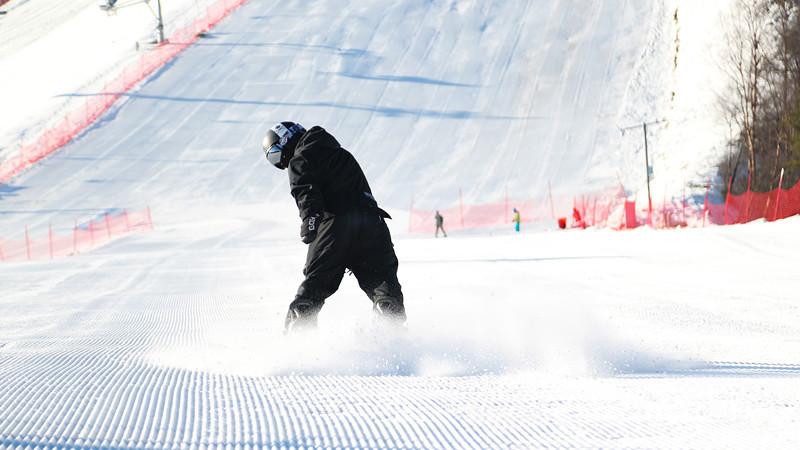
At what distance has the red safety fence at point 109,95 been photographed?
45625 millimetres

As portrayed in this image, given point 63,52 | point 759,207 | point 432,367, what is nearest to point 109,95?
point 63,52

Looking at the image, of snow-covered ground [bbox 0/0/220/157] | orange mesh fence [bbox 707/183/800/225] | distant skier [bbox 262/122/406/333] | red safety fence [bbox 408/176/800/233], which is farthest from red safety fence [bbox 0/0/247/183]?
distant skier [bbox 262/122/406/333]

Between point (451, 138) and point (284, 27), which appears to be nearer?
point (451, 138)

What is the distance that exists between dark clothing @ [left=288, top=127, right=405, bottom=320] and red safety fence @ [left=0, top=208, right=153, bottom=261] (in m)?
28.5

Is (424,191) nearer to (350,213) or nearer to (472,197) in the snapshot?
(472,197)

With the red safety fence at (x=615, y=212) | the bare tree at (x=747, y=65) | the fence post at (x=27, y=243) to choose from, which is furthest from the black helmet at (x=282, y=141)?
the bare tree at (x=747, y=65)

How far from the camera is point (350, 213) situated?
6176mm

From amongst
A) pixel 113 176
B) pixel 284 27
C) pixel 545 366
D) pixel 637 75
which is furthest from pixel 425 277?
pixel 284 27

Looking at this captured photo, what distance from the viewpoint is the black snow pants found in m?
6.11

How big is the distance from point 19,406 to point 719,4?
151ft

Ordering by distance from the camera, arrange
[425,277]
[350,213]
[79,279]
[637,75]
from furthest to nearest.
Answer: [637,75]
[79,279]
[425,277]
[350,213]

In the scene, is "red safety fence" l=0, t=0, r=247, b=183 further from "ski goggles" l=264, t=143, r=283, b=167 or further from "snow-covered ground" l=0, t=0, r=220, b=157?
"ski goggles" l=264, t=143, r=283, b=167

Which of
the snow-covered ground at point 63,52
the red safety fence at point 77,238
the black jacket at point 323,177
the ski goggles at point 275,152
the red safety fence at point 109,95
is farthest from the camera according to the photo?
the snow-covered ground at point 63,52

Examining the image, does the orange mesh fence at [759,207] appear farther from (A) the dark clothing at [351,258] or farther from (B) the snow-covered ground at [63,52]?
(B) the snow-covered ground at [63,52]
